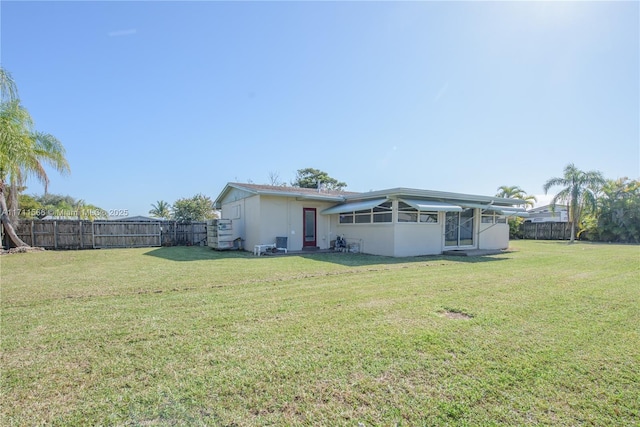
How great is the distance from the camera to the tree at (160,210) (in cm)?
3990

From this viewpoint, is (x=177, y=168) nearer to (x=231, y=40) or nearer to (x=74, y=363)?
(x=231, y=40)

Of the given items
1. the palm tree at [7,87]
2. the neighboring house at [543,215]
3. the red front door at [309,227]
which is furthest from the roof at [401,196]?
the neighboring house at [543,215]

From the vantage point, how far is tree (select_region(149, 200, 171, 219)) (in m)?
39.9

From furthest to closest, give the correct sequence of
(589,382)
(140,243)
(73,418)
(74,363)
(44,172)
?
(140,243) → (44,172) → (74,363) → (589,382) → (73,418)

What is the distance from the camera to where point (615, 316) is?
4512 millimetres

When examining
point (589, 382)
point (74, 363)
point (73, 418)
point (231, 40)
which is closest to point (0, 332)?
point (74, 363)

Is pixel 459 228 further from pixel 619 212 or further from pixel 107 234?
pixel 107 234

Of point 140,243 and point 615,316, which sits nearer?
point 615,316

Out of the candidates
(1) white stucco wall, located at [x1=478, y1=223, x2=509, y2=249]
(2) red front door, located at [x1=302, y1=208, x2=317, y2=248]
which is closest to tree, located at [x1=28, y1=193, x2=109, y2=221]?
(2) red front door, located at [x1=302, y1=208, x2=317, y2=248]

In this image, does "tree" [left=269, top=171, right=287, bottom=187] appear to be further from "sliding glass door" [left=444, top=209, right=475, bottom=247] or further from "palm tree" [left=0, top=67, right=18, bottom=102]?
"palm tree" [left=0, top=67, right=18, bottom=102]

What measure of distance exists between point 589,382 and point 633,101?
1487 centimetres

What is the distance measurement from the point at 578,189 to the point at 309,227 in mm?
22979

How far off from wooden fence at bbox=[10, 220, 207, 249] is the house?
5.11 metres

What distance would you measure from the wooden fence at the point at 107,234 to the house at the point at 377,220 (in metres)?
5.11
